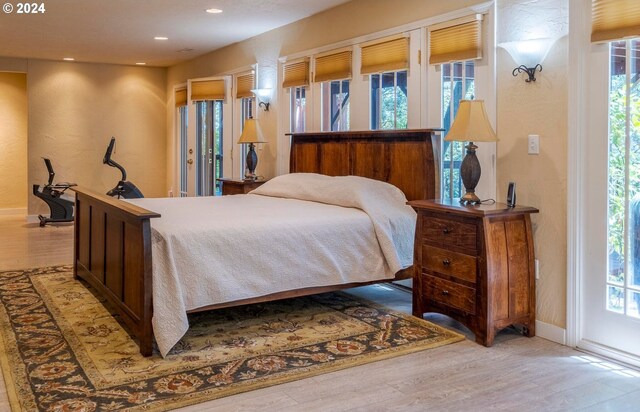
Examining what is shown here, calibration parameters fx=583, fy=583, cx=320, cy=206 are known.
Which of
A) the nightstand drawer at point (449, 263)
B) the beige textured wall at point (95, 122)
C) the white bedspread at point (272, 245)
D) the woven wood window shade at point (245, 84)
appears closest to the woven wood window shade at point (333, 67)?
the white bedspread at point (272, 245)

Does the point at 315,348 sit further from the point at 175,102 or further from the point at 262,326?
the point at 175,102

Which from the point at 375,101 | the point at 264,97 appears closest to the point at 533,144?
the point at 375,101

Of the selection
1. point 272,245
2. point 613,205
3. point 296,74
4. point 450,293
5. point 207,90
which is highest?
point 207,90

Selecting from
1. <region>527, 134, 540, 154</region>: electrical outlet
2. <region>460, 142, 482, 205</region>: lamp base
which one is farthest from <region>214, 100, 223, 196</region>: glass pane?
<region>527, 134, 540, 154</region>: electrical outlet

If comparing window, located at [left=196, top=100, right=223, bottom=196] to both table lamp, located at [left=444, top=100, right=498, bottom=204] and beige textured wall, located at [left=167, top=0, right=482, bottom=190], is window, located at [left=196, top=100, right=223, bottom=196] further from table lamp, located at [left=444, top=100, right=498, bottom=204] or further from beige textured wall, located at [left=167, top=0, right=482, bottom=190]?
table lamp, located at [left=444, top=100, right=498, bottom=204]

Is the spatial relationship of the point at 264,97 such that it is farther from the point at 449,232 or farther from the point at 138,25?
the point at 449,232

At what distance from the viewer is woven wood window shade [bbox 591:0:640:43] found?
2.94 metres

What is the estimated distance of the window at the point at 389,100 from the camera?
4.68 meters

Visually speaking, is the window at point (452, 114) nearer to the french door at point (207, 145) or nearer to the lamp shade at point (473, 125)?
the lamp shade at point (473, 125)

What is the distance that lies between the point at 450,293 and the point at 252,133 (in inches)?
129

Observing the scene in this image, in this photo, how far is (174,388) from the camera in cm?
271

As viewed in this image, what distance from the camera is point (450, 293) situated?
3562 millimetres

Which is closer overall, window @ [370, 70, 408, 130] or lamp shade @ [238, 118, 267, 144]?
window @ [370, 70, 408, 130]

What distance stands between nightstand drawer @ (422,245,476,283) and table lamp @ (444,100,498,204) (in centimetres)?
36
